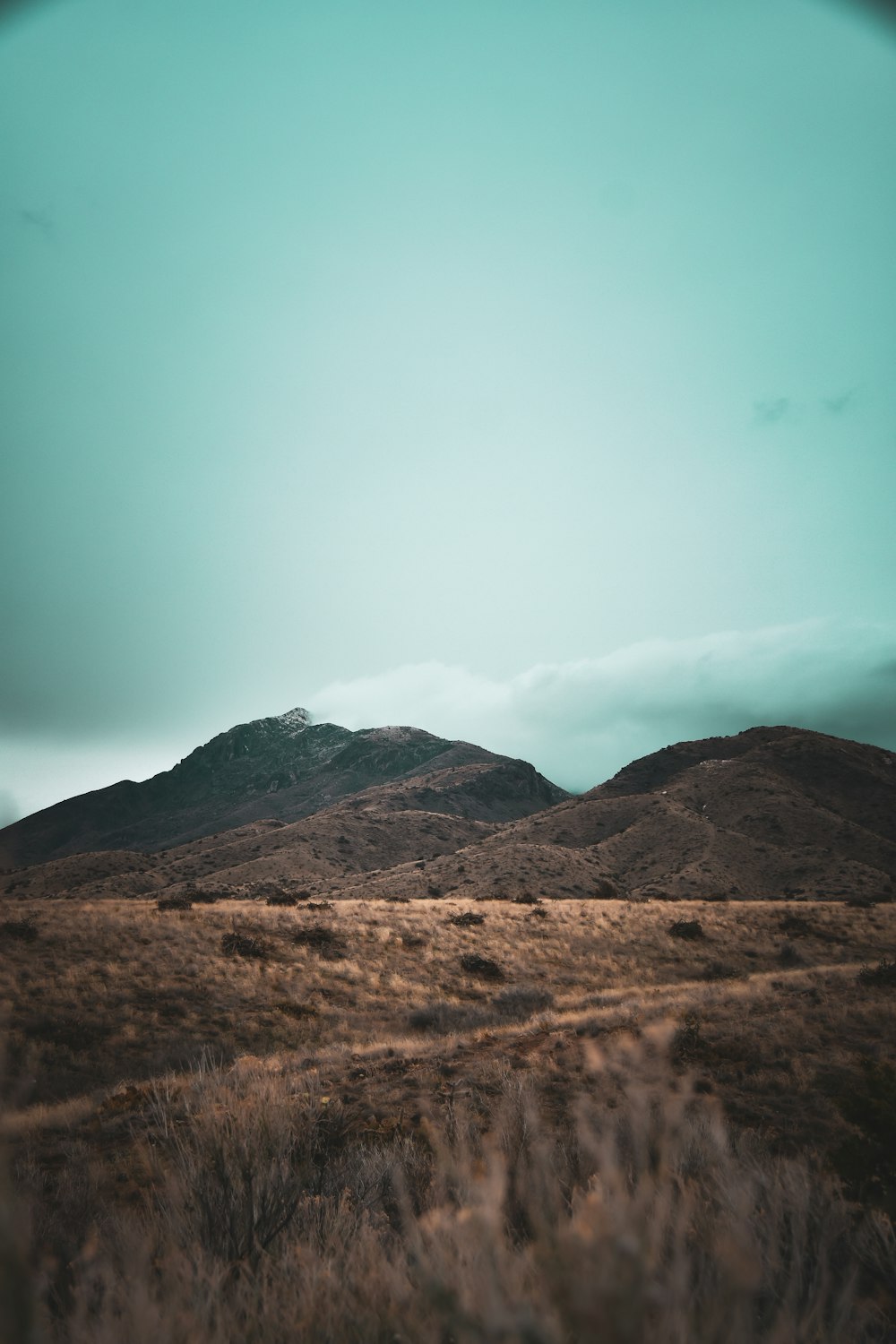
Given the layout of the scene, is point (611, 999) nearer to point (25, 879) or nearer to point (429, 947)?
point (429, 947)

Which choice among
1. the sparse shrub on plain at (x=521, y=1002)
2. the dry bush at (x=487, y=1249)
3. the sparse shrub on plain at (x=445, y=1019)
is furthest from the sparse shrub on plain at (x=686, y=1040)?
the sparse shrub on plain at (x=445, y=1019)

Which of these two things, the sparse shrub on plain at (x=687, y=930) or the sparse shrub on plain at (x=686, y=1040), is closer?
the sparse shrub on plain at (x=686, y=1040)

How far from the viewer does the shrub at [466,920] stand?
83.3 ft

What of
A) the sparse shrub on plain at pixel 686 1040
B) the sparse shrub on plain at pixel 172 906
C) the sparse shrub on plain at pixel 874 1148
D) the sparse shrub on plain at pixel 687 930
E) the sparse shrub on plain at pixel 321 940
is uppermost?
the sparse shrub on plain at pixel 172 906

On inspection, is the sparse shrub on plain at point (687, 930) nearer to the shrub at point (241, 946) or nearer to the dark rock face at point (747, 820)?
the shrub at point (241, 946)

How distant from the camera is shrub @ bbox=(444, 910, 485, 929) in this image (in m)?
25.4

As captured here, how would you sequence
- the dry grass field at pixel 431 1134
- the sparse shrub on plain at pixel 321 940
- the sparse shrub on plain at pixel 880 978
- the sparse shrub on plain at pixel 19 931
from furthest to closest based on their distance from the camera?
the sparse shrub on plain at pixel 321 940, the sparse shrub on plain at pixel 19 931, the sparse shrub on plain at pixel 880 978, the dry grass field at pixel 431 1134

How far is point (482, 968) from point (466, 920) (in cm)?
540

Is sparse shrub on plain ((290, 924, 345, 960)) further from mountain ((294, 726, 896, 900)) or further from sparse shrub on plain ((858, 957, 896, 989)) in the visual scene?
mountain ((294, 726, 896, 900))

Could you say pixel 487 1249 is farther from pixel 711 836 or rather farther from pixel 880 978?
pixel 711 836

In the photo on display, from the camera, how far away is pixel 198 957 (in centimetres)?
1788

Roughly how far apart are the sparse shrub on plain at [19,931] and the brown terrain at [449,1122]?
13 cm

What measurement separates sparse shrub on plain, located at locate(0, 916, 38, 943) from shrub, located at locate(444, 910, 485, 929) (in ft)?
51.0

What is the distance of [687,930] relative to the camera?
25844 mm
